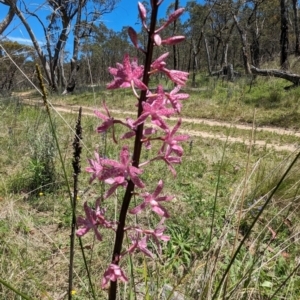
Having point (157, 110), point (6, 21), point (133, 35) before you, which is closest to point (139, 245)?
point (157, 110)

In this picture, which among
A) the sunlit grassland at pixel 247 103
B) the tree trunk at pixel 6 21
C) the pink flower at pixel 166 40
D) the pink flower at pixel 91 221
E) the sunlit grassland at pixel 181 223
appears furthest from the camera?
the sunlit grassland at pixel 247 103

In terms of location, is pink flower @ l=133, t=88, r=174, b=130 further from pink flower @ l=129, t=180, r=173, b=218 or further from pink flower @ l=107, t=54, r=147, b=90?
pink flower @ l=129, t=180, r=173, b=218

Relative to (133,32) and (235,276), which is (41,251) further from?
(133,32)

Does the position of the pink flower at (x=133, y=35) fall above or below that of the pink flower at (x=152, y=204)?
above

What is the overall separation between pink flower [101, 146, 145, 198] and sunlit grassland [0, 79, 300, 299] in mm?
202

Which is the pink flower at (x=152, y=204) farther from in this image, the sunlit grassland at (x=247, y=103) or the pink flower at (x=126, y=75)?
the sunlit grassland at (x=247, y=103)

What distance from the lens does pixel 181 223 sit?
3.19m

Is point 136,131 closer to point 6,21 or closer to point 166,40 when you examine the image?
point 166,40

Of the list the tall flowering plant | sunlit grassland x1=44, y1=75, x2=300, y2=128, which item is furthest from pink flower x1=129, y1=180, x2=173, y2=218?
sunlit grassland x1=44, y1=75, x2=300, y2=128

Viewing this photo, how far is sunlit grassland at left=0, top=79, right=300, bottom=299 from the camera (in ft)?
5.81

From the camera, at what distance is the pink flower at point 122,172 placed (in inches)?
37.1

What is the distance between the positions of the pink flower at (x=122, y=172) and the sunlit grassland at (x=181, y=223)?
20cm

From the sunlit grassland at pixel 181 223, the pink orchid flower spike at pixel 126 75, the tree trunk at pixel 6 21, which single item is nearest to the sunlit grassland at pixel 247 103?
the tree trunk at pixel 6 21

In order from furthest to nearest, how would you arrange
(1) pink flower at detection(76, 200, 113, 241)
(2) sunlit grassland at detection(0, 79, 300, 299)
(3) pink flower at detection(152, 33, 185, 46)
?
(2) sunlit grassland at detection(0, 79, 300, 299) → (1) pink flower at detection(76, 200, 113, 241) → (3) pink flower at detection(152, 33, 185, 46)
